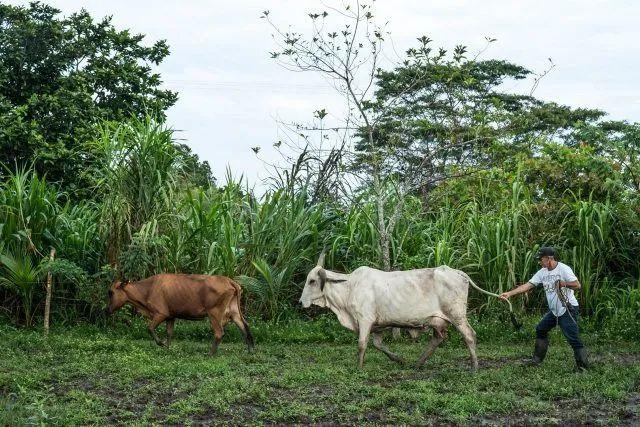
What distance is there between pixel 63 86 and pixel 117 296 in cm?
1053

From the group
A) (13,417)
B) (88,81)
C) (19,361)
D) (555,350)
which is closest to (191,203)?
(19,361)

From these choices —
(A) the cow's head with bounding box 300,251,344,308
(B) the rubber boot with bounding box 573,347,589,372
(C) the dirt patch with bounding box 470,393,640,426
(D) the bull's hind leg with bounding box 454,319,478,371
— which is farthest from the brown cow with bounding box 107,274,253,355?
(C) the dirt patch with bounding box 470,393,640,426

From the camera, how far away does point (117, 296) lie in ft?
41.4

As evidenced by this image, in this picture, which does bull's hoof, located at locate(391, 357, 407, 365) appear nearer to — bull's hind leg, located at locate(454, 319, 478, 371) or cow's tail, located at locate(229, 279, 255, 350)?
bull's hind leg, located at locate(454, 319, 478, 371)

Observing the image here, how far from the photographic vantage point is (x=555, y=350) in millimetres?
12375

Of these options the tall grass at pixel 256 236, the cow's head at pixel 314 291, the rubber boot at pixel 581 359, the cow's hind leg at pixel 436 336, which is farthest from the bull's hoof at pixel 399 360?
the tall grass at pixel 256 236

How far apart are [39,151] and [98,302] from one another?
6.76 meters

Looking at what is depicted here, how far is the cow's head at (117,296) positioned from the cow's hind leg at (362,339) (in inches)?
126

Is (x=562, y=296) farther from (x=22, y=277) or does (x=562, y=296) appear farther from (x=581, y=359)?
(x=22, y=277)

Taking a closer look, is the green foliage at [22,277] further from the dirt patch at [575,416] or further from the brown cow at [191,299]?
the dirt patch at [575,416]

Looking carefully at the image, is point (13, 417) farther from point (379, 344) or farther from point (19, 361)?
point (379, 344)

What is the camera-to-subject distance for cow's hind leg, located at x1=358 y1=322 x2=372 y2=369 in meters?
10.9

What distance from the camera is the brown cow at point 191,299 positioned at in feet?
39.4

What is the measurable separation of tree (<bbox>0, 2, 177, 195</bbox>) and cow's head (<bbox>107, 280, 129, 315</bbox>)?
7.21 metres
